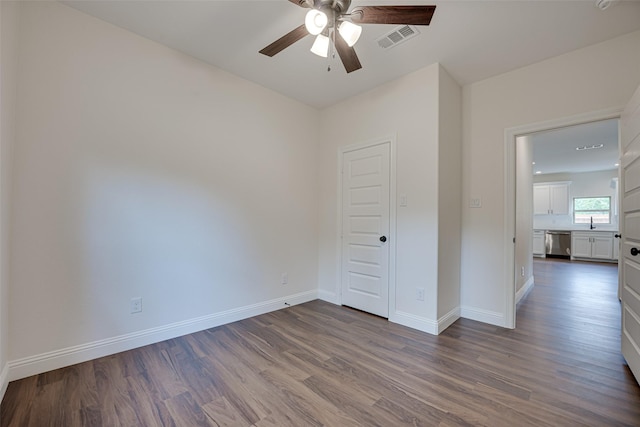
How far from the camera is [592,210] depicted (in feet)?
25.4

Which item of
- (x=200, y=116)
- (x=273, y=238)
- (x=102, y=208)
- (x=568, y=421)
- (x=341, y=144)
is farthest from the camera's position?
(x=341, y=144)

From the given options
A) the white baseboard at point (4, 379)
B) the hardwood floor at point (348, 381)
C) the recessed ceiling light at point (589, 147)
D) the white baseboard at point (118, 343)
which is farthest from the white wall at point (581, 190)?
the white baseboard at point (4, 379)

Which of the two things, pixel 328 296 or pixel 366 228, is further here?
pixel 328 296

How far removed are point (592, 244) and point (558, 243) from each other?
0.72 metres

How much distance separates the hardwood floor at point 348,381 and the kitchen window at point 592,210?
6842 millimetres

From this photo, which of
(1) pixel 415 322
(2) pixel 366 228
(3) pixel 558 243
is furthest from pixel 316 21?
(3) pixel 558 243

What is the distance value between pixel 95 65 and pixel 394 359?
3446 millimetres

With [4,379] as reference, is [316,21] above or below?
above

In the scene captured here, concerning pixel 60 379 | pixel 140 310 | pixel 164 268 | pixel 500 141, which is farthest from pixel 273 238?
pixel 500 141

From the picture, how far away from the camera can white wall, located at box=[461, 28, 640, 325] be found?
237 centimetres

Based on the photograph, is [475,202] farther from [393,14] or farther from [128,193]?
[128,193]

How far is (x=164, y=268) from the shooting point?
2.53 meters

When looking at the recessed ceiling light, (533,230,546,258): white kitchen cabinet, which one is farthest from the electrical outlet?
(533,230,546,258): white kitchen cabinet

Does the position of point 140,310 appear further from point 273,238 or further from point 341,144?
point 341,144
